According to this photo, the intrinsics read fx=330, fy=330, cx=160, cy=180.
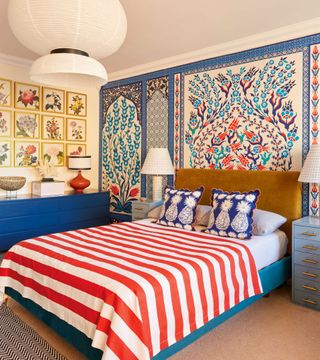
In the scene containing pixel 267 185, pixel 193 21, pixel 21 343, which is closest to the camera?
pixel 21 343

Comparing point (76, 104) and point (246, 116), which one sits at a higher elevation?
point (76, 104)

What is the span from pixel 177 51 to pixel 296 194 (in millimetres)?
2205

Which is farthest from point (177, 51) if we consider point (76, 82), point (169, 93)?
point (76, 82)

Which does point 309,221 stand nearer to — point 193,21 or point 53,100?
point 193,21

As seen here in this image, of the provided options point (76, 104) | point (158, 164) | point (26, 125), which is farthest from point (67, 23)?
point (76, 104)

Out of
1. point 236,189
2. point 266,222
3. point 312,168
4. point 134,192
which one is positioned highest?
point 312,168

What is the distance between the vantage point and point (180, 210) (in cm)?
328

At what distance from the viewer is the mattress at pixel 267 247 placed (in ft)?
8.75

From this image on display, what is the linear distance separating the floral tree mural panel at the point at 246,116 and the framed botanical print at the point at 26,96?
214cm

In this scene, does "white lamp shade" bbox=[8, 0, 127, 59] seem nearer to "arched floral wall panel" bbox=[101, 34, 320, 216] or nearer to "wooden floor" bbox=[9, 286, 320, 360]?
"wooden floor" bbox=[9, 286, 320, 360]

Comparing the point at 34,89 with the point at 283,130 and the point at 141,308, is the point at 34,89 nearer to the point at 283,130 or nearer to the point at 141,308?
the point at 283,130

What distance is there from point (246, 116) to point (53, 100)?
2859mm

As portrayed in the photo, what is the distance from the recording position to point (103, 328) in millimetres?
1703

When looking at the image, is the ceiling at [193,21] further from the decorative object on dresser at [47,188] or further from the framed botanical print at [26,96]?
the decorative object on dresser at [47,188]
